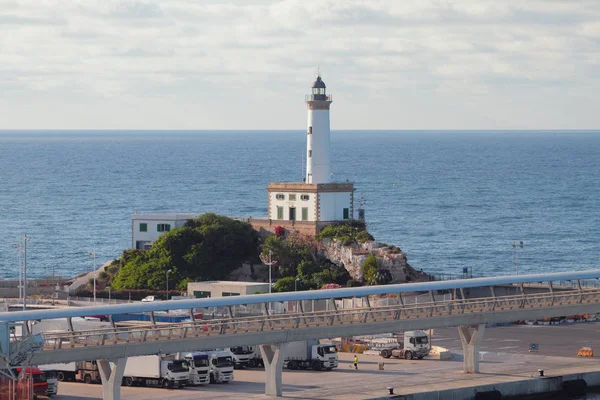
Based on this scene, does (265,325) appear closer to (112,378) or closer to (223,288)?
(112,378)

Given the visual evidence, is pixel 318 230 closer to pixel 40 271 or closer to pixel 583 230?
pixel 40 271

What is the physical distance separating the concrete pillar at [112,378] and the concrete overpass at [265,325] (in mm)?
44

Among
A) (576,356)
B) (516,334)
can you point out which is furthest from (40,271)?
(576,356)

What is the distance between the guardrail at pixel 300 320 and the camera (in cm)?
5303

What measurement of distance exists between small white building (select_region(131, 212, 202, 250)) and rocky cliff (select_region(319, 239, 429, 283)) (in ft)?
42.9

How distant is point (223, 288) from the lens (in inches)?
3573

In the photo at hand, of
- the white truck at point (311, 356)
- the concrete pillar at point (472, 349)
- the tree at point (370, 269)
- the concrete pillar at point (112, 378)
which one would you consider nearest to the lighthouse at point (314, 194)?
the tree at point (370, 269)

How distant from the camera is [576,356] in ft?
231

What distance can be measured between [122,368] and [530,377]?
71.8 feet

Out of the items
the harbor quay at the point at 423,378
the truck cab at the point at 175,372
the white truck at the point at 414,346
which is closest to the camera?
the harbor quay at the point at 423,378

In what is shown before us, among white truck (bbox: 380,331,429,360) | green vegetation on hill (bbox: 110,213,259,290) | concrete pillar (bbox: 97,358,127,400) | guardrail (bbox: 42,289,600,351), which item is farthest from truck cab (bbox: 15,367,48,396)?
green vegetation on hill (bbox: 110,213,259,290)

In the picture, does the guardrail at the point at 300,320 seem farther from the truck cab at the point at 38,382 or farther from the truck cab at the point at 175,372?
the truck cab at the point at 175,372

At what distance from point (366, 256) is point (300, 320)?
3817 centimetres

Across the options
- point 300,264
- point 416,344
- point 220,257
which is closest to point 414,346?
point 416,344
